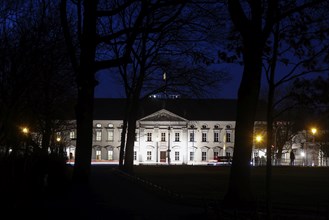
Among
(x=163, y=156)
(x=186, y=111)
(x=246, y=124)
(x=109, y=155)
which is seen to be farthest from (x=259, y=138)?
(x=246, y=124)

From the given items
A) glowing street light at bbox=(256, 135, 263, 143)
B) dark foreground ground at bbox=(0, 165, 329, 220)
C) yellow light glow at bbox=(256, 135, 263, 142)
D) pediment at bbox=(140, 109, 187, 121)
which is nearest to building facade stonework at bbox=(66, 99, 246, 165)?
pediment at bbox=(140, 109, 187, 121)

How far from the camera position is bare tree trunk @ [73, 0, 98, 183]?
24.2 m

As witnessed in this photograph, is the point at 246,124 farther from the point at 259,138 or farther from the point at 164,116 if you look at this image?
the point at 164,116

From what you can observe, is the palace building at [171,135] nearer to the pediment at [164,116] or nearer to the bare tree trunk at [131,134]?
the pediment at [164,116]

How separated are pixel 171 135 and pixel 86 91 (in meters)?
90.0

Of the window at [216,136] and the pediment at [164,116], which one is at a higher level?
the pediment at [164,116]

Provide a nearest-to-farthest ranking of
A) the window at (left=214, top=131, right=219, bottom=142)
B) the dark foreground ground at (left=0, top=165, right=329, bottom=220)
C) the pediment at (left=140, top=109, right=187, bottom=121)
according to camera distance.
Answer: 1. the dark foreground ground at (left=0, top=165, right=329, bottom=220)
2. the pediment at (left=140, top=109, right=187, bottom=121)
3. the window at (left=214, top=131, right=219, bottom=142)

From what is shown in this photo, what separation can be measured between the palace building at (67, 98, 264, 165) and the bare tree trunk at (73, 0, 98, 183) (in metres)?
84.8

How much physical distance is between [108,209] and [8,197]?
154 inches

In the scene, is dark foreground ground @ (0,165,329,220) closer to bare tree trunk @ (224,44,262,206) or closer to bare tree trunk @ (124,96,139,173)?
bare tree trunk @ (224,44,262,206)

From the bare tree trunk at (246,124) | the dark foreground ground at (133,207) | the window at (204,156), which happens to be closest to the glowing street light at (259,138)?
the window at (204,156)

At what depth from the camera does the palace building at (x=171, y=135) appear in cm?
11400

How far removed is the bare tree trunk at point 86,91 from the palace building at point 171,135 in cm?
8479

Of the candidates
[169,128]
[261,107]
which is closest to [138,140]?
[169,128]
